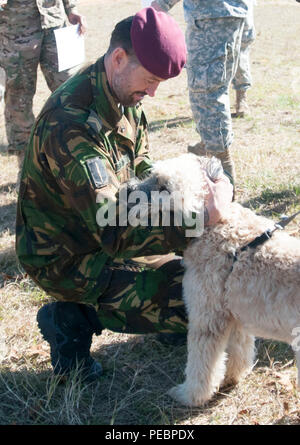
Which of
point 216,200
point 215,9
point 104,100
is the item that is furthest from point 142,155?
point 215,9

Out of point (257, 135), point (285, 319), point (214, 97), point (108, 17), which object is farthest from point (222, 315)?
point (108, 17)

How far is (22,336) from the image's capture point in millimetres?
3504

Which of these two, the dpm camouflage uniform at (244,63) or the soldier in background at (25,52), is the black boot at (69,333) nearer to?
the soldier in background at (25,52)

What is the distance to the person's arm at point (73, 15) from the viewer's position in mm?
5676

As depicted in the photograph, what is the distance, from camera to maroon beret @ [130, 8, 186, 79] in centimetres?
248

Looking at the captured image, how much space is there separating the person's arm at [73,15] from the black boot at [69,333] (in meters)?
3.67

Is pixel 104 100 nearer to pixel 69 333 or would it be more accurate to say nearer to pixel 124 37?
pixel 124 37

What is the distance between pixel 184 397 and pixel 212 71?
2.85 m

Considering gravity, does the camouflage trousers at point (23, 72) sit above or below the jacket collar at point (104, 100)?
below

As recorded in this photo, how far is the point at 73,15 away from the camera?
5738 mm

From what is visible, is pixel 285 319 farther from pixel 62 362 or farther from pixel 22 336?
pixel 22 336

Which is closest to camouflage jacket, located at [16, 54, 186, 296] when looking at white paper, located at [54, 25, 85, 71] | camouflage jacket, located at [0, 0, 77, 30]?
white paper, located at [54, 25, 85, 71]

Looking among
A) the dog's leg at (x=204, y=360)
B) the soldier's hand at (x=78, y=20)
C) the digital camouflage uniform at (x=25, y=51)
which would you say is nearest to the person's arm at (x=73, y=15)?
the soldier's hand at (x=78, y=20)

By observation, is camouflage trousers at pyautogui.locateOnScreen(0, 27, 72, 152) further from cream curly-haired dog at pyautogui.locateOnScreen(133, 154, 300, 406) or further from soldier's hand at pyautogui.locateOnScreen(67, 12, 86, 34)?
cream curly-haired dog at pyautogui.locateOnScreen(133, 154, 300, 406)
